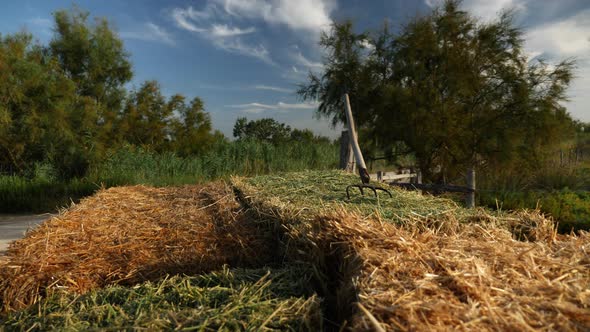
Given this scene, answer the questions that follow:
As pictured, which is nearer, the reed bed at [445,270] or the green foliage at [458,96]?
the reed bed at [445,270]

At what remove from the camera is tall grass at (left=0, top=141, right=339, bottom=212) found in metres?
9.14

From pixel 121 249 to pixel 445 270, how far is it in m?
2.03

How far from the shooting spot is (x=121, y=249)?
231cm

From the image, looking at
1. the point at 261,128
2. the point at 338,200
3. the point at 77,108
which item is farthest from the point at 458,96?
the point at 261,128

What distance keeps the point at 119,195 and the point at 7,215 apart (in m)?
7.26

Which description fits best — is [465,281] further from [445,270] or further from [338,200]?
[338,200]

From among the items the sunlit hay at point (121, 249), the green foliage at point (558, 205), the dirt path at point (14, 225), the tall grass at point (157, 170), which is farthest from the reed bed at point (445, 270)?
the tall grass at point (157, 170)

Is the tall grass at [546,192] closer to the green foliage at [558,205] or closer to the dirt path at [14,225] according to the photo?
the green foliage at [558,205]

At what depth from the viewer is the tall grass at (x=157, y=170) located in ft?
30.0

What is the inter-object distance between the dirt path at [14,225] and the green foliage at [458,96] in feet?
27.8

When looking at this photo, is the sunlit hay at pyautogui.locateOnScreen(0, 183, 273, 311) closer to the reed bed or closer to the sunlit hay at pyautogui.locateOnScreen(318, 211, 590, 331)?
the reed bed

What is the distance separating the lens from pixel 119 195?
151 inches

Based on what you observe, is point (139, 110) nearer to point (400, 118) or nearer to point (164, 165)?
point (164, 165)

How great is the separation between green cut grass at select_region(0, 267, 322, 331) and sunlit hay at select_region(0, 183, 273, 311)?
294 millimetres
